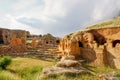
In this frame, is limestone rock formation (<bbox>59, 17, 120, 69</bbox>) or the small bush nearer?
the small bush

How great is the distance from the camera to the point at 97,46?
98.7 ft

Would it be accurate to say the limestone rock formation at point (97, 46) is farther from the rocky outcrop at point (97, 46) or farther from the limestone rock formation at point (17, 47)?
the limestone rock formation at point (17, 47)

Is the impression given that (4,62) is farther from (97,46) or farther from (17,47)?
(97,46)

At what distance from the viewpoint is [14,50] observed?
35719 mm

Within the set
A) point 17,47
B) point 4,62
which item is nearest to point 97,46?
point 4,62

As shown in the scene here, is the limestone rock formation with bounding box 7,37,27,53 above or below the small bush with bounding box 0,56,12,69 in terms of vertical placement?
above

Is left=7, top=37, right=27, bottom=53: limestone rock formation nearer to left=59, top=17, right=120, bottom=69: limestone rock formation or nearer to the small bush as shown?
left=59, top=17, right=120, bottom=69: limestone rock formation

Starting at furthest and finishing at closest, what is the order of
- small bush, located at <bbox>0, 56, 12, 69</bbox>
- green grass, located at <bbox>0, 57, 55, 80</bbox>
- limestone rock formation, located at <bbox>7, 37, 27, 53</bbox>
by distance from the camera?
Answer: limestone rock formation, located at <bbox>7, 37, 27, 53</bbox>, small bush, located at <bbox>0, 56, 12, 69</bbox>, green grass, located at <bbox>0, 57, 55, 80</bbox>

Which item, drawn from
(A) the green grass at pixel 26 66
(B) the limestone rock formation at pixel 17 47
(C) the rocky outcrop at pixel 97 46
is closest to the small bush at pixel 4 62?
(A) the green grass at pixel 26 66

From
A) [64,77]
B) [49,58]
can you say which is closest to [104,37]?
[49,58]

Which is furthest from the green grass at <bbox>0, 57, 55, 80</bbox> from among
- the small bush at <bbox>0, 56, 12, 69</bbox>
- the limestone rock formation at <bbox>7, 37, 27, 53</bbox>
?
the limestone rock formation at <bbox>7, 37, 27, 53</bbox>

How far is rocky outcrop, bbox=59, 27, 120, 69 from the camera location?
94.9ft

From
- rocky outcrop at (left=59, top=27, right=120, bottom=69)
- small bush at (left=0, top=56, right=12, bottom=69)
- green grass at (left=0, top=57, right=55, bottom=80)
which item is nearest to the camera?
green grass at (left=0, top=57, right=55, bottom=80)

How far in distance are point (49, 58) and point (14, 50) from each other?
5.74 meters
